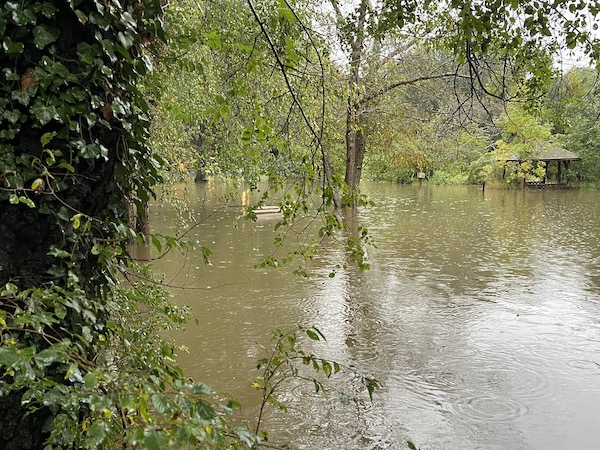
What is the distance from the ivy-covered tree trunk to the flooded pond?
2.62ft

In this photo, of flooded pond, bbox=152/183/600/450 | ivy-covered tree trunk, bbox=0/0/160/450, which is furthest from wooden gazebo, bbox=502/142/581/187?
ivy-covered tree trunk, bbox=0/0/160/450

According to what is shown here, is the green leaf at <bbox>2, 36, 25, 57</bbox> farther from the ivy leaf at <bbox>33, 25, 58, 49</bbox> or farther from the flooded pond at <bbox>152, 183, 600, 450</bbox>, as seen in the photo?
the flooded pond at <bbox>152, 183, 600, 450</bbox>

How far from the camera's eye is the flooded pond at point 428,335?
15.4 feet

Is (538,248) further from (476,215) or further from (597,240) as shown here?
(476,215)

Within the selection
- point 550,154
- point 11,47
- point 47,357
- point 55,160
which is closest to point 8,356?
point 47,357

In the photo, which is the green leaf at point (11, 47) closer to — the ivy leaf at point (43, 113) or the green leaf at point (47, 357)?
the ivy leaf at point (43, 113)

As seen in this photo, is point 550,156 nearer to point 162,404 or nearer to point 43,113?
point 43,113

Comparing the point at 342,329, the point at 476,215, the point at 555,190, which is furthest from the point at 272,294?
the point at 555,190

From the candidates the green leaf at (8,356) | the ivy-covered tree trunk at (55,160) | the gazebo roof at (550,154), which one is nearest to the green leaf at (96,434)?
the green leaf at (8,356)

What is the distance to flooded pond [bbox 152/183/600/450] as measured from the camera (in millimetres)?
4691

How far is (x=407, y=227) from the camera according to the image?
55.5ft

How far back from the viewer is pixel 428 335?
7.02m

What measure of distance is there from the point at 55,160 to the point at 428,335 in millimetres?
6075

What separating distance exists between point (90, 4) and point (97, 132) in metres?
0.40
